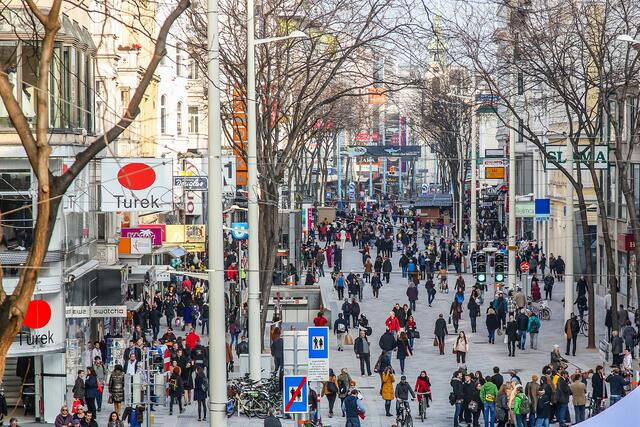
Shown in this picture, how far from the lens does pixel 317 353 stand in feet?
69.1

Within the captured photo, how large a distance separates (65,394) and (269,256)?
5581 mm

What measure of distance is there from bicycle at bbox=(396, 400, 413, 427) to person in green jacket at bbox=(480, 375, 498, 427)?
145 cm

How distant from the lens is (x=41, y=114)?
8.90 m

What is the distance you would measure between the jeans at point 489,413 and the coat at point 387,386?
7.78 feet

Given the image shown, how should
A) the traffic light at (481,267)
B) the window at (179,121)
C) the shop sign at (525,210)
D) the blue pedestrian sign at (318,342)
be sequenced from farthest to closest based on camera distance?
the window at (179,121)
the shop sign at (525,210)
the traffic light at (481,267)
the blue pedestrian sign at (318,342)

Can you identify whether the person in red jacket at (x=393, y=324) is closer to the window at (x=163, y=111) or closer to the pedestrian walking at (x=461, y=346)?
the pedestrian walking at (x=461, y=346)

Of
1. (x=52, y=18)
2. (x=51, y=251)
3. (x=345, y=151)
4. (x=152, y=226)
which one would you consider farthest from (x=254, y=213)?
(x=345, y=151)

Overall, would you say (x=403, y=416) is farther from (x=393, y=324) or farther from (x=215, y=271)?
(x=215, y=271)

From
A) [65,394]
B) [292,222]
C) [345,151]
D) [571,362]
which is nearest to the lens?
[65,394]

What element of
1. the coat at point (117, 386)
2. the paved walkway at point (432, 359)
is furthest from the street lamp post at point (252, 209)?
the coat at point (117, 386)

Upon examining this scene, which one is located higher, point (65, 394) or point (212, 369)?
point (212, 369)

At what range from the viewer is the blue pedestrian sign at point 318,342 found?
20766mm

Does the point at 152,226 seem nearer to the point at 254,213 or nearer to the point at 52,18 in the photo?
the point at 254,213

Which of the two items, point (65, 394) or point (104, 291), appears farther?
point (104, 291)
